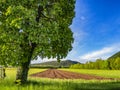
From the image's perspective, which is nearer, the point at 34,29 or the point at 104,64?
the point at 34,29

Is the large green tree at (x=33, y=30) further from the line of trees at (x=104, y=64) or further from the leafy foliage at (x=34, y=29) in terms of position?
the line of trees at (x=104, y=64)

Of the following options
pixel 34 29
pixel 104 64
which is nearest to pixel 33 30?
pixel 34 29

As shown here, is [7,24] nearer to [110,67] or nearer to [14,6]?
[14,6]

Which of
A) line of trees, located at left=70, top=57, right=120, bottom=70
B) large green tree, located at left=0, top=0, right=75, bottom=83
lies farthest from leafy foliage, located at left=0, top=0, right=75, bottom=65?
line of trees, located at left=70, top=57, right=120, bottom=70

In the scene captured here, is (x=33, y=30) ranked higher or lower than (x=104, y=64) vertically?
lower

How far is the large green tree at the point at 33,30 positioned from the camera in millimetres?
27266

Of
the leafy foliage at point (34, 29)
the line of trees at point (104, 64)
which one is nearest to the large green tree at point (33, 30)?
the leafy foliage at point (34, 29)

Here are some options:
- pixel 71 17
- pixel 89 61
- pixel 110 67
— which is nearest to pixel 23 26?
pixel 71 17

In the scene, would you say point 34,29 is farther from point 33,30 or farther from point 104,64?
point 104,64

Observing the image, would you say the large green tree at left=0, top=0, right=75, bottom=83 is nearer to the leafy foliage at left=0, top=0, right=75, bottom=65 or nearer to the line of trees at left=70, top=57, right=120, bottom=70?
the leafy foliage at left=0, top=0, right=75, bottom=65

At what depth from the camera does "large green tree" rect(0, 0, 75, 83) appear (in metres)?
27.3

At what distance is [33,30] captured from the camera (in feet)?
89.6

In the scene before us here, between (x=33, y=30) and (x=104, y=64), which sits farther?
(x=104, y=64)

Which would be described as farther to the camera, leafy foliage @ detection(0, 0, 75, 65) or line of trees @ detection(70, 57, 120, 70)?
line of trees @ detection(70, 57, 120, 70)
